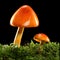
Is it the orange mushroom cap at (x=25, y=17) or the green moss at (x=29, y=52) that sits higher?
the orange mushroom cap at (x=25, y=17)

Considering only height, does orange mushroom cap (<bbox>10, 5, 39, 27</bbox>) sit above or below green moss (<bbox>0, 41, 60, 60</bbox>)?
above

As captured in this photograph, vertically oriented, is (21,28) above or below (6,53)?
above

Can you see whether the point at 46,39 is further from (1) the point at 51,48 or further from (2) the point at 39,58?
(2) the point at 39,58

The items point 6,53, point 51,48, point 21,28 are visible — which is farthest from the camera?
point 51,48

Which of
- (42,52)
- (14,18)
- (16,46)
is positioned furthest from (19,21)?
(42,52)

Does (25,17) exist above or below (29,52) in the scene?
above

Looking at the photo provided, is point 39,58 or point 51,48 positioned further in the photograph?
point 51,48

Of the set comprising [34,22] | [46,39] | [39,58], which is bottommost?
[39,58]

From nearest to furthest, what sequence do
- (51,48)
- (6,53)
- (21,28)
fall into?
(6,53) → (21,28) → (51,48)
